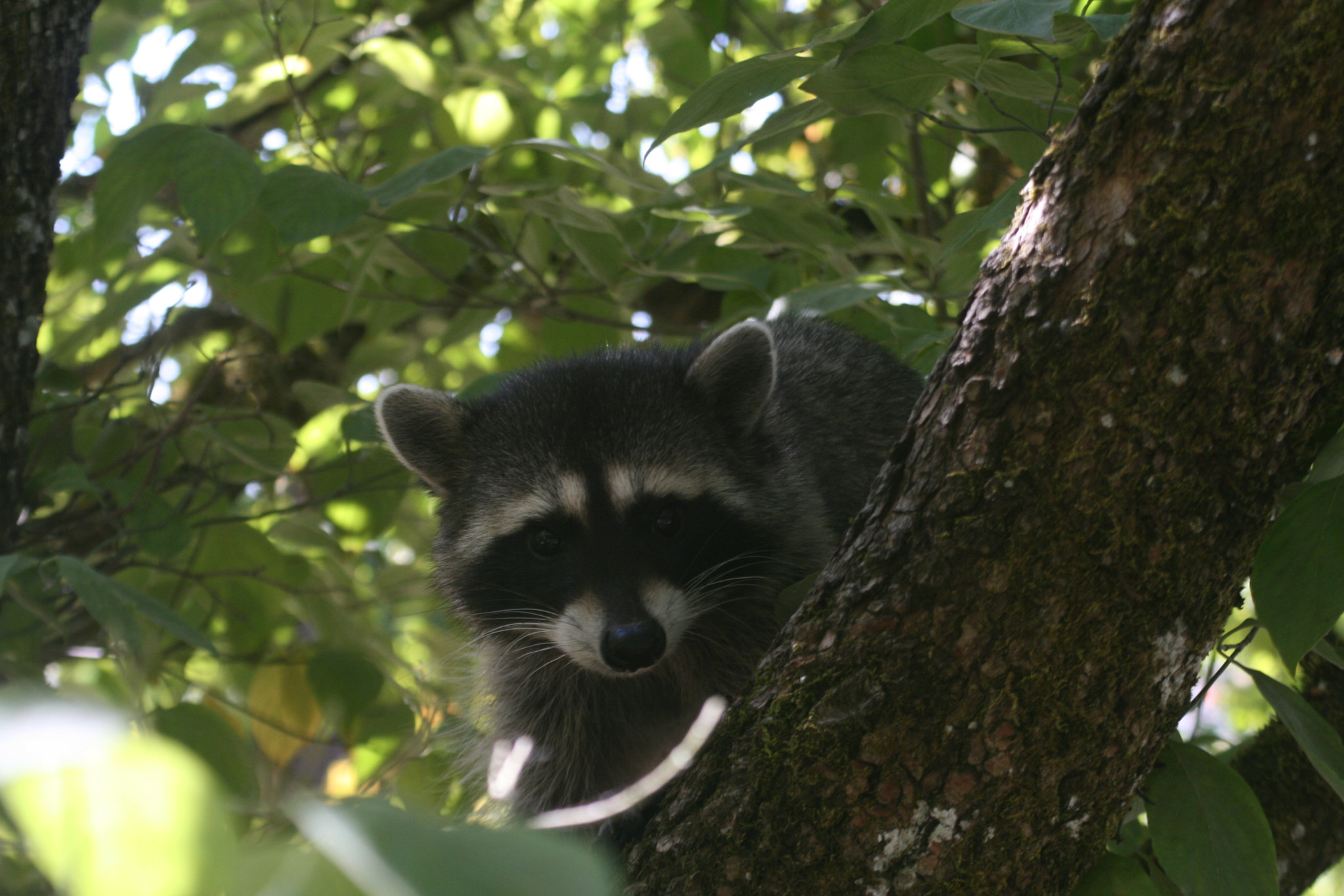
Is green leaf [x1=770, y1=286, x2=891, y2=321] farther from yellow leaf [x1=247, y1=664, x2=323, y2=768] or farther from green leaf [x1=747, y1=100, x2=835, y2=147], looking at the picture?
yellow leaf [x1=247, y1=664, x2=323, y2=768]

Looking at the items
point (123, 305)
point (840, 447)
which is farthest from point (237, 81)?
point (840, 447)

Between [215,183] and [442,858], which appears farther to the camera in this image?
[215,183]

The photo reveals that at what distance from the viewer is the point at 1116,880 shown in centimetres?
161

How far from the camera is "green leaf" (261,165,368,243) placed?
7.25 ft

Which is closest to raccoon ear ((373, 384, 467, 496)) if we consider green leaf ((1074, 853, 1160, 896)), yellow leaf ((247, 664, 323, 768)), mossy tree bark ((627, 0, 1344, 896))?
yellow leaf ((247, 664, 323, 768))

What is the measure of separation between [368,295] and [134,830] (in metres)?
3.01

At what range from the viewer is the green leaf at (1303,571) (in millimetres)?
1345

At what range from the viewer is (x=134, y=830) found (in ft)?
2.09

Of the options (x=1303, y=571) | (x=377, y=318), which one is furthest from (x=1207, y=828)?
(x=377, y=318)

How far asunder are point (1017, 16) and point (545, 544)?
5.21 feet

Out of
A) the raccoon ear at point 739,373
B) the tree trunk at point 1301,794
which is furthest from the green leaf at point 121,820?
the tree trunk at point 1301,794

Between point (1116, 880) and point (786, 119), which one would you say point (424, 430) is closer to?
point (786, 119)

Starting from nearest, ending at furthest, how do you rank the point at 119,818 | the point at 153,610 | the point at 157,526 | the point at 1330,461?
the point at 119,818 < the point at 1330,461 < the point at 153,610 < the point at 157,526

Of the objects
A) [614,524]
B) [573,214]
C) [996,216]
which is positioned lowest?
[614,524]
